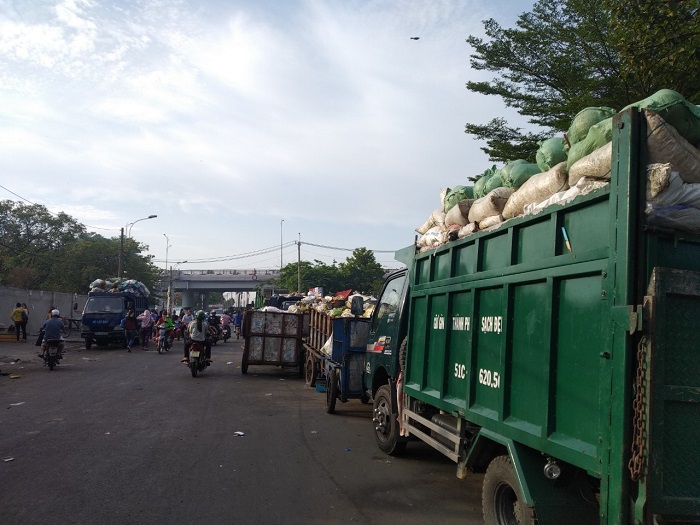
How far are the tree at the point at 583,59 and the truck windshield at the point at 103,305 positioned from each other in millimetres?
14294

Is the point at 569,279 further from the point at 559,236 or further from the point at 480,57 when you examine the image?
the point at 480,57

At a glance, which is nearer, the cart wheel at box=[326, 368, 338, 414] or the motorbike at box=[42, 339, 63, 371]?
the cart wheel at box=[326, 368, 338, 414]

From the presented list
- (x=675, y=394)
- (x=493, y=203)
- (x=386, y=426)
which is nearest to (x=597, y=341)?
(x=675, y=394)

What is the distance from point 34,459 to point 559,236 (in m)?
5.81

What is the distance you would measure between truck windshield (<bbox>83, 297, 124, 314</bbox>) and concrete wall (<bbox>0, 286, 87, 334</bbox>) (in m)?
3.73

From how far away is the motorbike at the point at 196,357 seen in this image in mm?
13758

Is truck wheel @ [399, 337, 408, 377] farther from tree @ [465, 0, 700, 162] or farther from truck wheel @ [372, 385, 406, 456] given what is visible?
tree @ [465, 0, 700, 162]

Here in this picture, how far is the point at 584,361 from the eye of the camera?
3.22 m

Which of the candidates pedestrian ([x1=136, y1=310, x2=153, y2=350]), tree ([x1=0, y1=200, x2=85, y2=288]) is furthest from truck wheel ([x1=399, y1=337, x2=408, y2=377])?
tree ([x1=0, y1=200, x2=85, y2=288])

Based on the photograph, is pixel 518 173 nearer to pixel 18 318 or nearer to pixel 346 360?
pixel 346 360

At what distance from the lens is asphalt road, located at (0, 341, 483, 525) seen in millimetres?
4852

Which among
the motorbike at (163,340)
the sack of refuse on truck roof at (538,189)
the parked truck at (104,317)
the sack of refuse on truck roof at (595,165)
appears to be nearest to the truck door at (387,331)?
the sack of refuse on truck roof at (538,189)

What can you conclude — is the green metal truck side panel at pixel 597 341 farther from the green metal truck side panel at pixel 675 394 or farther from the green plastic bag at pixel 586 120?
the green plastic bag at pixel 586 120

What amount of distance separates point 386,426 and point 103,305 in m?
17.9
